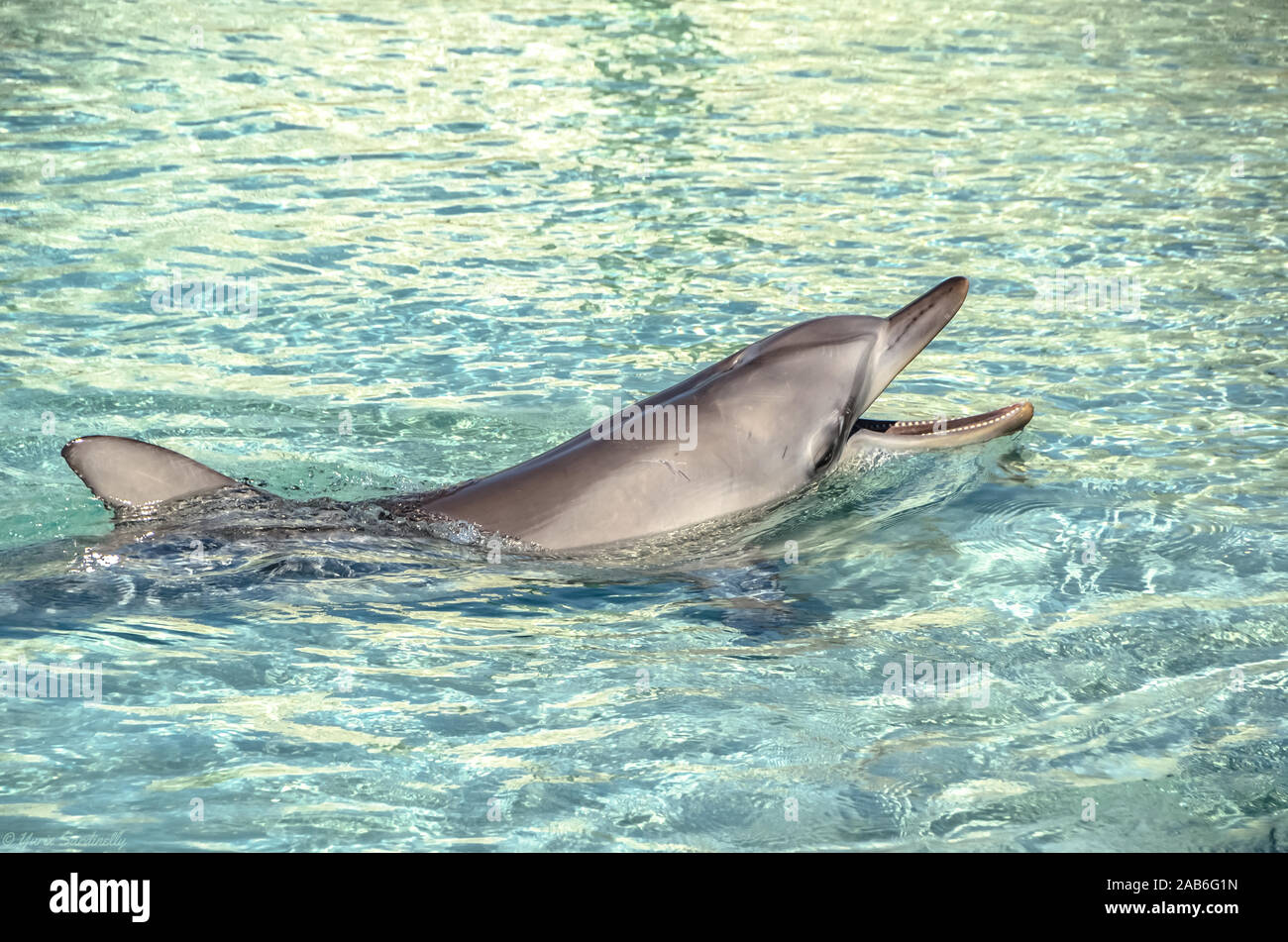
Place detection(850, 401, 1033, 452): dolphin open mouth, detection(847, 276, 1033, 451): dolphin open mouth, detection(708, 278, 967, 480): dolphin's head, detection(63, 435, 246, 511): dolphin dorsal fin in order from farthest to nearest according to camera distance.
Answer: detection(850, 401, 1033, 452): dolphin open mouth < detection(847, 276, 1033, 451): dolphin open mouth < detection(708, 278, 967, 480): dolphin's head < detection(63, 435, 246, 511): dolphin dorsal fin

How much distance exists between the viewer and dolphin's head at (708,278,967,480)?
5.74 metres

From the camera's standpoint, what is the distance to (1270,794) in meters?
3.91

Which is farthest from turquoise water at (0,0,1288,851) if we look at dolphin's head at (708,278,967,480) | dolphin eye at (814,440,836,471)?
dolphin's head at (708,278,967,480)

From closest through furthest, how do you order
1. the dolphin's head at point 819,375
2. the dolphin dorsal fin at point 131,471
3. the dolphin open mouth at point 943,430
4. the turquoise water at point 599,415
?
the turquoise water at point 599,415
the dolphin dorsal fin at point 131,471
the dolphin's head at point 819,375
the dolphin open mouth at point 943,430

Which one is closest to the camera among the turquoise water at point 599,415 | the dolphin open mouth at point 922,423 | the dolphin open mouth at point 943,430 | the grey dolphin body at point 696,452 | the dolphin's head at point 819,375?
the turquoise water at point 599,415

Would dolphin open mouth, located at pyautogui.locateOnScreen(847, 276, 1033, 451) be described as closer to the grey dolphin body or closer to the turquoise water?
the grey dolphin body

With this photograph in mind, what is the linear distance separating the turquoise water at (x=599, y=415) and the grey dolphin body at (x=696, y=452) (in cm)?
17

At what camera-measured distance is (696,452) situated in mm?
5602

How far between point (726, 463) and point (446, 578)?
1.20 meters

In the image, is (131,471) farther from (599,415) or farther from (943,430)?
(943,430)

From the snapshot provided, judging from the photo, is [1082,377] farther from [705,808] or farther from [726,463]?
[705,808]

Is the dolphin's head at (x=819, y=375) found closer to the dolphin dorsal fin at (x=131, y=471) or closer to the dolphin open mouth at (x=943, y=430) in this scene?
the dolphin open mouth at (x=943, y=430)

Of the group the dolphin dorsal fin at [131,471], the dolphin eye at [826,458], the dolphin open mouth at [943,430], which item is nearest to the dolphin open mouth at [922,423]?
the dolphin open mouth at [943,430]

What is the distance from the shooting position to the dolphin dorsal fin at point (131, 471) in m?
5.15
